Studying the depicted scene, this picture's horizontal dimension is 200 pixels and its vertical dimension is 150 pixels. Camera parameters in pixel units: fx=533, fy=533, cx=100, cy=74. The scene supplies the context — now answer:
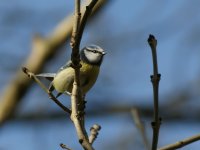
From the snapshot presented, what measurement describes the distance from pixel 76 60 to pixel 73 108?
15 centimetres

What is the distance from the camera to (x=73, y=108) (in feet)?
4.54

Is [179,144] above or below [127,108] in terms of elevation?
above

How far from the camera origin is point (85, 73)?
8.09 feet

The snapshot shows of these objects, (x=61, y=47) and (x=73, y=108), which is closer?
(x=73, y=108)

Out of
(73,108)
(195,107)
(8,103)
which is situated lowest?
(195,107)

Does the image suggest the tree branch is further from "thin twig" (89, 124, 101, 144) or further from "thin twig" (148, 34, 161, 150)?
"thin twig" (148, 34, 161, 150)

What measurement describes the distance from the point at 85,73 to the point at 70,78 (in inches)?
9.6

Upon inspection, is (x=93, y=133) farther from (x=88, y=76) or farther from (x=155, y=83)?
(x=88, y=76)

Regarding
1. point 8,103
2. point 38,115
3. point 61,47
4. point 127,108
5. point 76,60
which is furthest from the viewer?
point 127,108

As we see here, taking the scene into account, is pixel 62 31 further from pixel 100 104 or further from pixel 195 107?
pixel 195 107

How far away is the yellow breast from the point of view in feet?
7.32

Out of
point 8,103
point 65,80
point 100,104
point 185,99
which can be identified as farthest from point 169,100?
point 65,80

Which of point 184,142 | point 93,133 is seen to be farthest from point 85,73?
point 184,142

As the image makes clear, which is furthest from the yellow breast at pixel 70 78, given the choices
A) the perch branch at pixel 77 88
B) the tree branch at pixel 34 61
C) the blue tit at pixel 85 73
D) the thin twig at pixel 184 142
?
the thin twig at pixel 184 142
